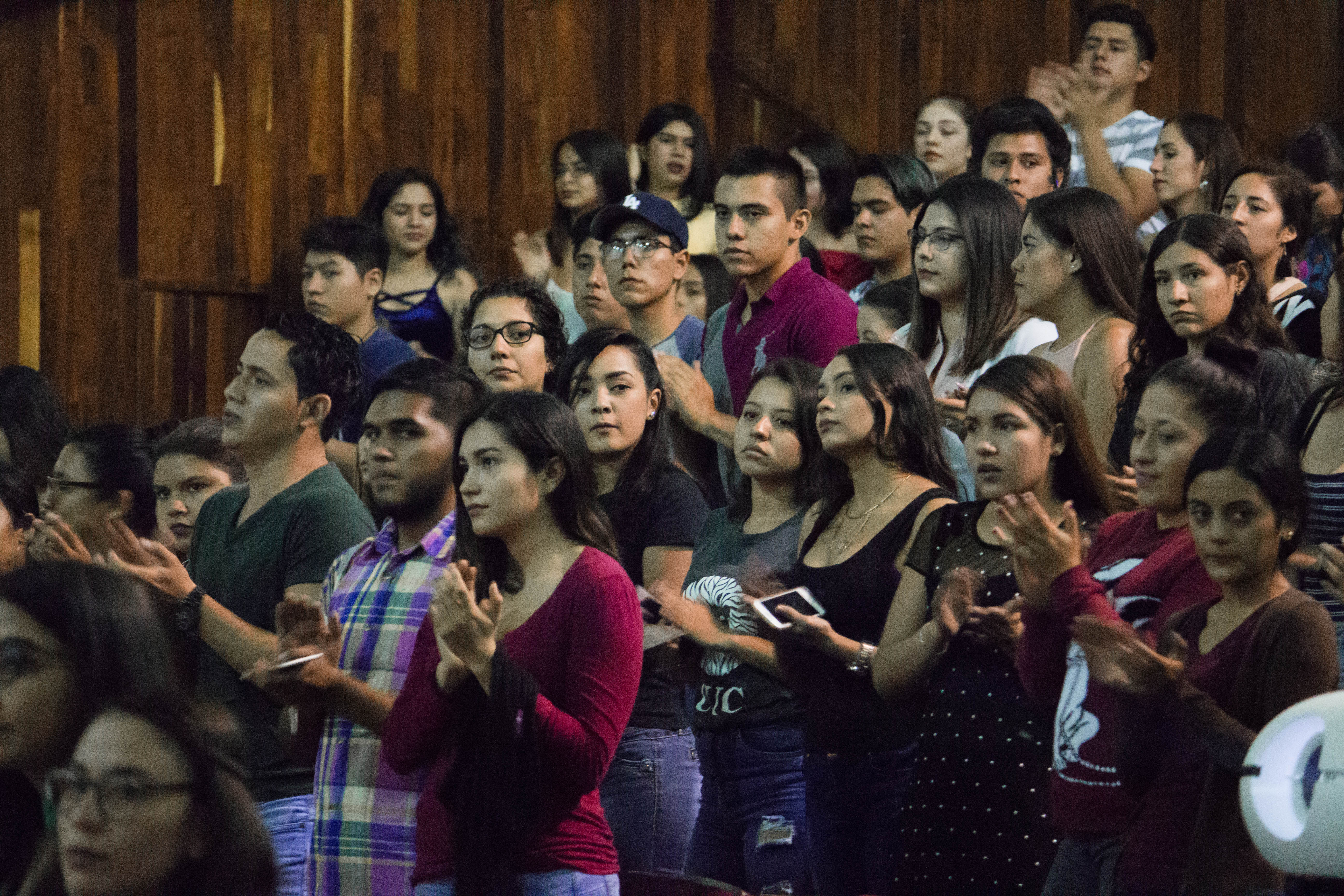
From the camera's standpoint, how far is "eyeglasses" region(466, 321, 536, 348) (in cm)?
397

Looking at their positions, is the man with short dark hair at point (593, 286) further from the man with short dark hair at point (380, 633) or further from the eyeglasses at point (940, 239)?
the man with short dark hair at point (380, 633)

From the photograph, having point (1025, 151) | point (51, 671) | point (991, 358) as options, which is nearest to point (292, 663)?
point (51, 671)

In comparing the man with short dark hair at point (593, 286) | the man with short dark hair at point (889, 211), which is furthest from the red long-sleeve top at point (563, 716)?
the man with short dark hair at point (889, 211)

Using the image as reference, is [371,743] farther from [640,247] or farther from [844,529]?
[640,247]

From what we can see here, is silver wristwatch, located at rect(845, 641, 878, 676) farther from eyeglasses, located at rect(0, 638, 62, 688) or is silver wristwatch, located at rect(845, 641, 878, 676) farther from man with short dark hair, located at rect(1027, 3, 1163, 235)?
man with short dark hair, located at rect(1027, 3, 1163, 235)

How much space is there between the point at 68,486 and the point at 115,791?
2117 millimetres

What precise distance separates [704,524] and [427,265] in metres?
2.39

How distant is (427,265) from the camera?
5629 millimetres

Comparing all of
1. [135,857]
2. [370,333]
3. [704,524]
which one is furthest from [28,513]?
[135,857]

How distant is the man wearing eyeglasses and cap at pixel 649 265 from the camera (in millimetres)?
4348

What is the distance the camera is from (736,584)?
10.7ft

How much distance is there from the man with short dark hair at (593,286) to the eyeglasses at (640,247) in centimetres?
26

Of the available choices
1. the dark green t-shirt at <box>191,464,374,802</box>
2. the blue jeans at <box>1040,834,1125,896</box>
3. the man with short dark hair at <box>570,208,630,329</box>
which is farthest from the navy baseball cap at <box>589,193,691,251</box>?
the blue jeans at <box>1040,834,1125,896</box>

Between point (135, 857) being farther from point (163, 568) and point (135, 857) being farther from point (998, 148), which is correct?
point (998, 148)
